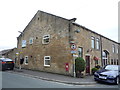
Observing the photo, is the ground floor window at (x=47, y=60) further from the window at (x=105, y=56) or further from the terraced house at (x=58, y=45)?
the window at (x=105, y=56)

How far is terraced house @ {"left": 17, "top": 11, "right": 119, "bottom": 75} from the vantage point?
12.8 metres

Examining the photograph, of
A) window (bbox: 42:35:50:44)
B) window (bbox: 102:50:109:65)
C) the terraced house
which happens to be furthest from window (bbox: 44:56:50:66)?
window (bbox: 102:50:109:65)

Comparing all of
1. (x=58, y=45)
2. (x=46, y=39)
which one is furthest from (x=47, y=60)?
(x=46, y=39)

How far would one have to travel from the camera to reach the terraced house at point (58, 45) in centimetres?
1280

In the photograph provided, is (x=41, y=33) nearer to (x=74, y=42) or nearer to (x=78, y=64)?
(x=74, y=42)

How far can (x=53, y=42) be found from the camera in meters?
14.6

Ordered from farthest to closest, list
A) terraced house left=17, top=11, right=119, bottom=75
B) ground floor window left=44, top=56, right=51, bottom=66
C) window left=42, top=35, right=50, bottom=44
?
window left=42, top=35, right=50, bottom=44 → ground floor window left=44, top=56, right=51, bottom=66 → terraced house left=17, top=11, right=119, bottom=75

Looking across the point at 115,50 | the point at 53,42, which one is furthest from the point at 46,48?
the point at 115,50

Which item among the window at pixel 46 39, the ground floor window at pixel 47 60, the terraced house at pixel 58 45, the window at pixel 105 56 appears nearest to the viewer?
the terraced house at pixel 58 45

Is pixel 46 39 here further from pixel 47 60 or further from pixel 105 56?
pixel 105 56

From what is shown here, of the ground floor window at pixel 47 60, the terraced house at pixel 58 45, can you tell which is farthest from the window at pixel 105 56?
the ground floor window at pixel 47 60

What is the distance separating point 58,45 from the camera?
13961 mm

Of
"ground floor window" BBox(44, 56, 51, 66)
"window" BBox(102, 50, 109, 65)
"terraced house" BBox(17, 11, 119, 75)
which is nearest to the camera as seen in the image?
"terraced house" BBox(17, 11, 119, 75)

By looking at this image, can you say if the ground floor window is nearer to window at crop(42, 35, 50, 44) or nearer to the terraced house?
the terraced house
